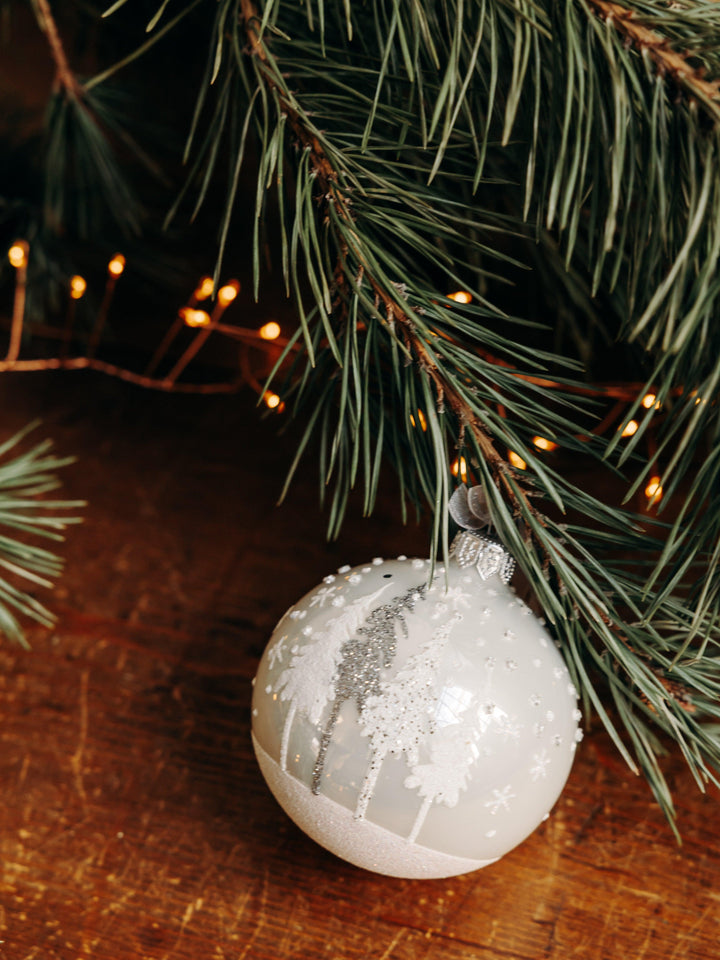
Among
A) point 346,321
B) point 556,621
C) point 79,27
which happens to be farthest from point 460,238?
point 79,27

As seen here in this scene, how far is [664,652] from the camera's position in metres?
0.35

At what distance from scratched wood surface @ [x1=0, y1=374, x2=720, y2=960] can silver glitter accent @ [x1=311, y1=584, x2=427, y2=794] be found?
4.1 inches

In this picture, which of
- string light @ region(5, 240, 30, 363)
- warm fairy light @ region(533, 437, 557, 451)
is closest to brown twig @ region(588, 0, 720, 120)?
warm fairy light @ region(533, 437, 557, 451)

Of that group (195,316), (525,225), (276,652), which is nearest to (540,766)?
(276,652)

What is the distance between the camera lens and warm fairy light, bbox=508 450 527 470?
34cm

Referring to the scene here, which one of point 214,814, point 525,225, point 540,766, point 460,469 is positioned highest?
point 525,225

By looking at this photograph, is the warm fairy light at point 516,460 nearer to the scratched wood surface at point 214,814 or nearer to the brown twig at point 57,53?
the scratched wood surface at point 214,814

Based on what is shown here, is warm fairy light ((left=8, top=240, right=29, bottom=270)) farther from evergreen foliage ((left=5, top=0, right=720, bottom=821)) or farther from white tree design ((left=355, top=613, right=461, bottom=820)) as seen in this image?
white tree design ((left=355, top=613, right=461, bottom=820))

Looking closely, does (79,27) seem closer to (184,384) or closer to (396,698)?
(184,384)

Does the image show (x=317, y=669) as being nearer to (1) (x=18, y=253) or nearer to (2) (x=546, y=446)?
(2) (x=546, y=446)

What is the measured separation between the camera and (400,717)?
0.33m

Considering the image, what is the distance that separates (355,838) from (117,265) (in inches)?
17.0

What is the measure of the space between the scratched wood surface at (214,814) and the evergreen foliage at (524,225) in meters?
0.08

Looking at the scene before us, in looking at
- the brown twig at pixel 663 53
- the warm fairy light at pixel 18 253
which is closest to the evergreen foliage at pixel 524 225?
the brown twig at pixel 663 53
